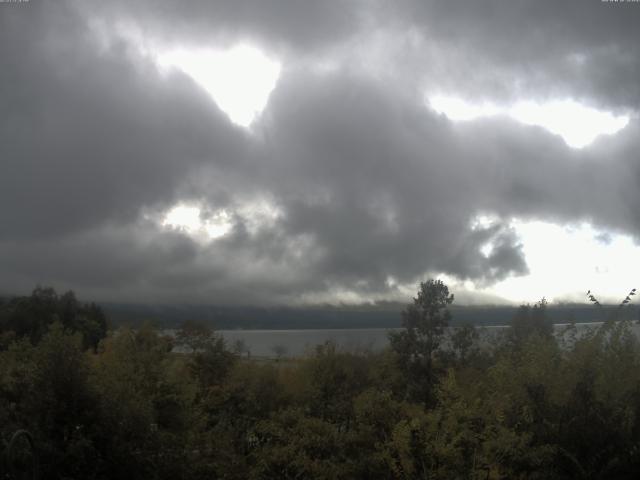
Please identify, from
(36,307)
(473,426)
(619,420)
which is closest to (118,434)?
(473,426)

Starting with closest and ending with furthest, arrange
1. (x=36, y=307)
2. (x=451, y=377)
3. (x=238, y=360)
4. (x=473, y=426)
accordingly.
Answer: (x=473, y=426) → (x=451, y=377) → (x=238, y=360) → (x=36, y=307)

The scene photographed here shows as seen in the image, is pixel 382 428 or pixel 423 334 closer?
pixel 382 428

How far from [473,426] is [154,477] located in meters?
8.15

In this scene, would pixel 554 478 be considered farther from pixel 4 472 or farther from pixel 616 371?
pixel 4 472

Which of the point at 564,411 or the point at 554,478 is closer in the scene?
the point at 554,478

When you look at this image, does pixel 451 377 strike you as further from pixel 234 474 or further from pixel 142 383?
pixel 142 383

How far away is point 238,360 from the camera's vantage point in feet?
179

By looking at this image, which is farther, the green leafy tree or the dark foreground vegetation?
the green leafy tree

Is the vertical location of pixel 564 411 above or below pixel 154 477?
above

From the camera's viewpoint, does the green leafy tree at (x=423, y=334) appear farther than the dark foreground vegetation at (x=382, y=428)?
Yes

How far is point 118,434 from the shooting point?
570 inches

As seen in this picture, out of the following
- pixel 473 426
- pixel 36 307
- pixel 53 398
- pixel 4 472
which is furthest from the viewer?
pixel 36 307

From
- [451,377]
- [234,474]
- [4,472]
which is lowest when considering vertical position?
[234,474]

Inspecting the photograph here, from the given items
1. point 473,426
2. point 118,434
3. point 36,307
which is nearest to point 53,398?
point 118,434
